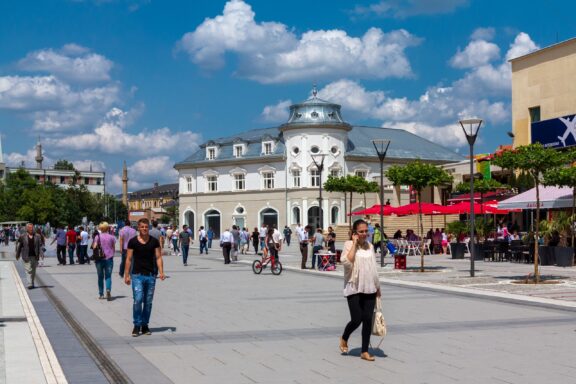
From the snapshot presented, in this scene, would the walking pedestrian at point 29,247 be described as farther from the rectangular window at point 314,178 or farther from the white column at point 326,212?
the rectangular window at point 314,178

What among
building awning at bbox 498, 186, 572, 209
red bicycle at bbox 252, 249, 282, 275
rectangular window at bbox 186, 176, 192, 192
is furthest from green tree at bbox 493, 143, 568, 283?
rectangular window at bbox 186, 176, 192, 192

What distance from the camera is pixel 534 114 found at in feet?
128

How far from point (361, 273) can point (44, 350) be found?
4.13 m

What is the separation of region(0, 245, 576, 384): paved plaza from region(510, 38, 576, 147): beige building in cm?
1855

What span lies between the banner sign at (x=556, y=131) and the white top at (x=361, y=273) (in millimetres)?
27066

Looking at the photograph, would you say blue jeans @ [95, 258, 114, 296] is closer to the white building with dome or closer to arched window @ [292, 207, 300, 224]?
the white building with dome

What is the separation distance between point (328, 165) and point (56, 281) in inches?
2379

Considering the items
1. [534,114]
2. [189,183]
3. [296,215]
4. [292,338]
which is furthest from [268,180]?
[292,338]

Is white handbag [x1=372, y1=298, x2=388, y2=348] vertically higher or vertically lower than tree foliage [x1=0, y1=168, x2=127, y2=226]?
lower

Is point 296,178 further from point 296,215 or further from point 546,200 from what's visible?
point 546,200

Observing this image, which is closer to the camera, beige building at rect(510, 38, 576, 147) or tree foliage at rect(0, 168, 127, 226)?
beige building at rect(510, 38, 576, 147)

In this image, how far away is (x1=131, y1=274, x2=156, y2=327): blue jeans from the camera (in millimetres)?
11203

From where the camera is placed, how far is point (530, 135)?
38.7 meters

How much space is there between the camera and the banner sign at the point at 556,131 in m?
34.8
